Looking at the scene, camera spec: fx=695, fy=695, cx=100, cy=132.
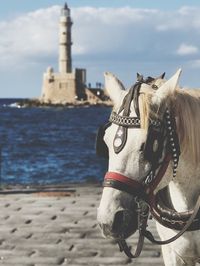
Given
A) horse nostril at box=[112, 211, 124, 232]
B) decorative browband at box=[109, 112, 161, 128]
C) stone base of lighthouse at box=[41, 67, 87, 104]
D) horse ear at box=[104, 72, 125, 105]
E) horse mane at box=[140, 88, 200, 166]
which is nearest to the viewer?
horse nostril at box=[112, 211, 124, 232]

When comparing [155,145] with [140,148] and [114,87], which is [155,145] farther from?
[114,87]

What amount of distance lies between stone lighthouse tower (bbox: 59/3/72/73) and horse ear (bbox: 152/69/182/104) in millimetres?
122905

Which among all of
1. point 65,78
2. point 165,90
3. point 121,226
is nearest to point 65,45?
point 65,78

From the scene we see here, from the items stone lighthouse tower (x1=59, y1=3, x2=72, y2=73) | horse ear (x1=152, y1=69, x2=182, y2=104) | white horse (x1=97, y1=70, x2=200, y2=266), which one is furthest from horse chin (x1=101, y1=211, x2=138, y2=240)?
stone lighthouse tower (x1=59, y1=3, x2=72, y2=73)

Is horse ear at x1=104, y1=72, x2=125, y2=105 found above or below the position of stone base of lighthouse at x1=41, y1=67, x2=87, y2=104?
above

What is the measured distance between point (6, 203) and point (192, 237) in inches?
306

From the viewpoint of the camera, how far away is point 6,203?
38.5 feet

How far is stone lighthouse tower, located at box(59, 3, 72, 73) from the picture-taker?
126 m

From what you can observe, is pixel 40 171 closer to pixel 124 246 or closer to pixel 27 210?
pixel 27 210

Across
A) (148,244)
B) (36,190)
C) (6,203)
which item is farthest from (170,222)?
(36,190)

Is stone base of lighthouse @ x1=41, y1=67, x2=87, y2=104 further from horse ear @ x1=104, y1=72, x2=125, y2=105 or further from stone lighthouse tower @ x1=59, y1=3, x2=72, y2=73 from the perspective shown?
horse ear @ x1=104, y1=72, x2=125, y2=105

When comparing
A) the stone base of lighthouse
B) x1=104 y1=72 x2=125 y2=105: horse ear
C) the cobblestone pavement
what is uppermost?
x1=104 y1=72 x2=125 y2=105: horse ear

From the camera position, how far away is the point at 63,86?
132 meters

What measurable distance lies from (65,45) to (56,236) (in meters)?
119
